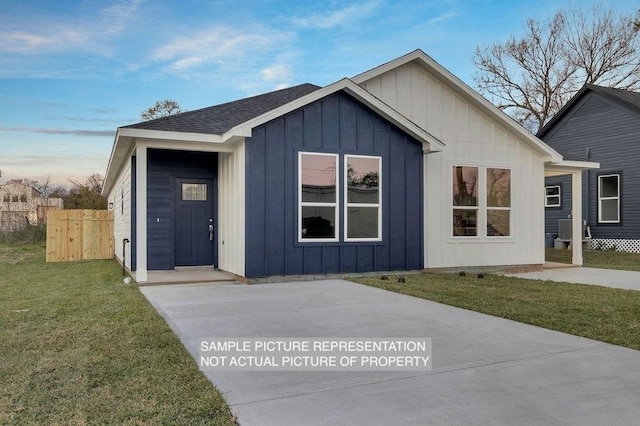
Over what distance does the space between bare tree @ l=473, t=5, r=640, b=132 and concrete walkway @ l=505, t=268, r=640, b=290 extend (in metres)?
18.7

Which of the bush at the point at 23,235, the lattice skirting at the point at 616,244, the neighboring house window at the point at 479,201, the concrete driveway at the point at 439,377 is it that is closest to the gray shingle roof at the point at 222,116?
the concrete driveway at the point at 439,377

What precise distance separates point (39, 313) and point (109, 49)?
29.5 ft

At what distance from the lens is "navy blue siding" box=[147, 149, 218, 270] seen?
32.3ft

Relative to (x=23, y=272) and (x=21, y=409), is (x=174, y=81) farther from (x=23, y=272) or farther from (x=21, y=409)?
(x=21, y=409)

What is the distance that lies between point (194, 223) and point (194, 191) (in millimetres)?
678

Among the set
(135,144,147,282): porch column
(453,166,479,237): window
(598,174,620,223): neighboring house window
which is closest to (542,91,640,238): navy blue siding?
(598,174,620,223): neighboring house window

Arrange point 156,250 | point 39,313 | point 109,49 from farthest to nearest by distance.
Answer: point 109,49
point 156,250
point 39,313

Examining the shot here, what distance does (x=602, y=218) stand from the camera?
1712 centimetres

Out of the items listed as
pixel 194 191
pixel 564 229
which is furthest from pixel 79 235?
pixel 564 229

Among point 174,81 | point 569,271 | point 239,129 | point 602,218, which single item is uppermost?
point 174,81

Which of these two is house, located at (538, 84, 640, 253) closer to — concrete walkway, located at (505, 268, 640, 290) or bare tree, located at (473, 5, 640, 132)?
concrete walkway, located at (505, 268, 640, 290)

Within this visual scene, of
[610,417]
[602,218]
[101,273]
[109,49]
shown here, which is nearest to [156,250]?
[101,273]

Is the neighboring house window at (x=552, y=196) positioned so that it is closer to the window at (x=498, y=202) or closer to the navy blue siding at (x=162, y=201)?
the window at (x=498, y=202)

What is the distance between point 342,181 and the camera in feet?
29.4
